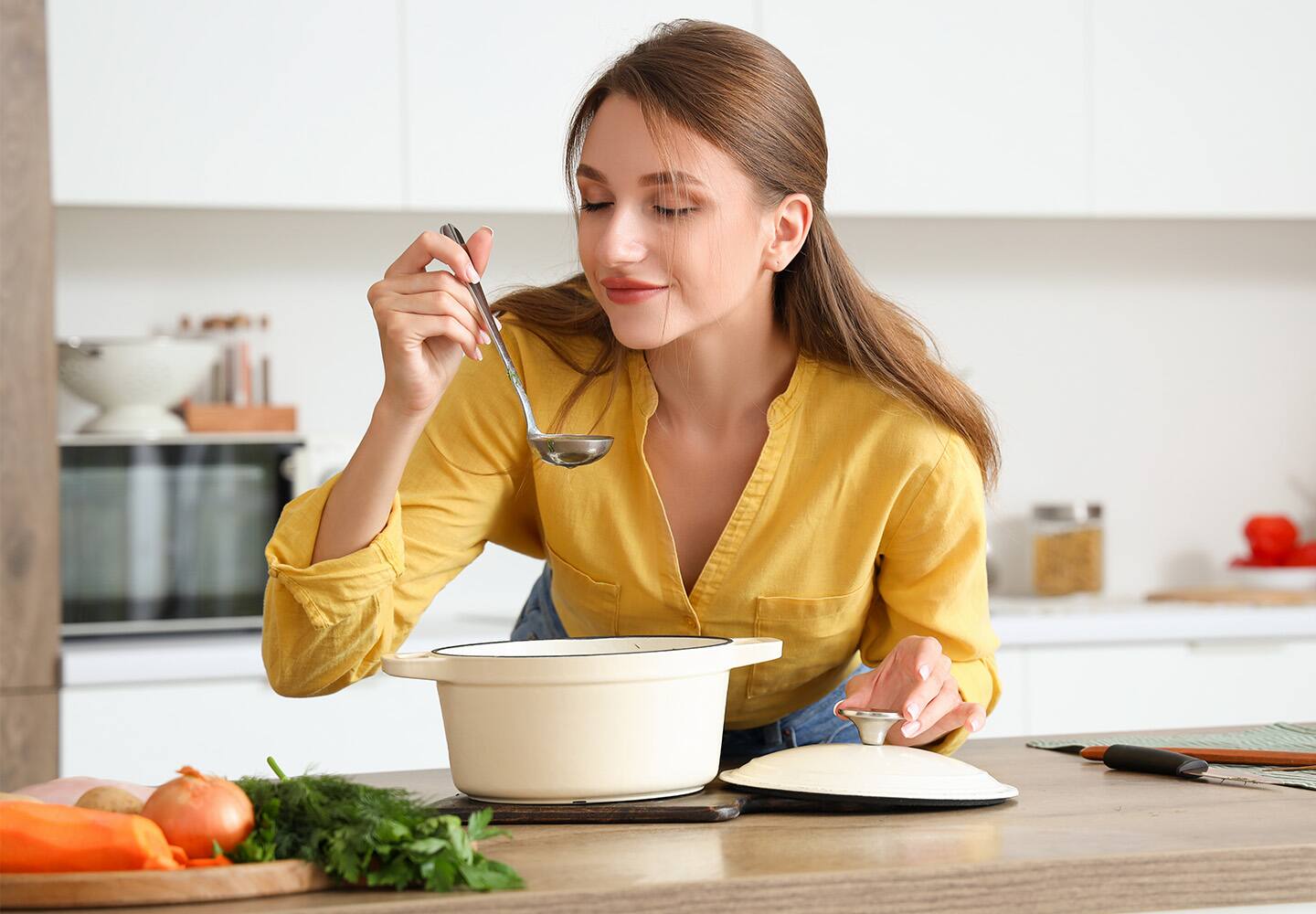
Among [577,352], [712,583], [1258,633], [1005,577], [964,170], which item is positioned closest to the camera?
[712,583]

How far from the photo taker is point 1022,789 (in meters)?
1.07

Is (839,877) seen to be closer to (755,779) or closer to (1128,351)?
(755,779)

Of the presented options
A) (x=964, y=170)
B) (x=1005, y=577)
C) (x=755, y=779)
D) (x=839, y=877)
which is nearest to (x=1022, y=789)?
(x=755, y=779)

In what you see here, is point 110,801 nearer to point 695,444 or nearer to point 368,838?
point 368,838

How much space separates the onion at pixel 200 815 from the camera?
0.80 metres

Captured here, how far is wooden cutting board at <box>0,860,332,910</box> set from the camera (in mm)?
760

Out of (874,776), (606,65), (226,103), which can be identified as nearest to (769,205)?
(874,776)

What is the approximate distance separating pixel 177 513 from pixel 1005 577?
1.72 m

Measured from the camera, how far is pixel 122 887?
76 centimetres

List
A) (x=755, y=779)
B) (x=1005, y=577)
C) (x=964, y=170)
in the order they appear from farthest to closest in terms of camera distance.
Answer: (x=1005, y=577) < (x=964, y=170) < (x=755, y=779)

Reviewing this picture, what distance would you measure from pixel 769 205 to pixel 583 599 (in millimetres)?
413

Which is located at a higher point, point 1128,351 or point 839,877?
point 1128,351

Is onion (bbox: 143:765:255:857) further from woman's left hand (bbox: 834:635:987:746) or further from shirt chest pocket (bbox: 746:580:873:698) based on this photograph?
shirt chest pocket (bbox: 746:580:873:698)

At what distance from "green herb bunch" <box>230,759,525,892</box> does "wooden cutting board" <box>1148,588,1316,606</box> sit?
234 centimetres
